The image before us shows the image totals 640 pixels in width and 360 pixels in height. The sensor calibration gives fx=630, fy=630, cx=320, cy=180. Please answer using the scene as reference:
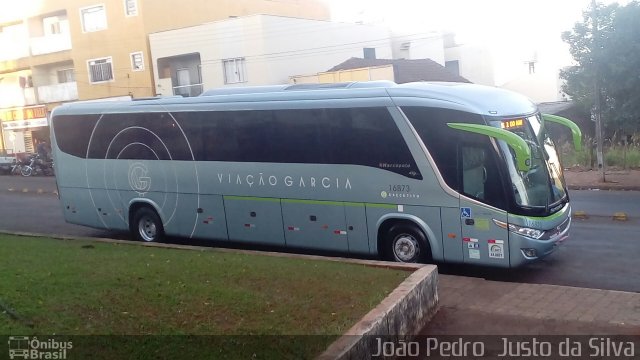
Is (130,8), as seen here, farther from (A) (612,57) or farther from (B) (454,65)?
(A) (612,57)

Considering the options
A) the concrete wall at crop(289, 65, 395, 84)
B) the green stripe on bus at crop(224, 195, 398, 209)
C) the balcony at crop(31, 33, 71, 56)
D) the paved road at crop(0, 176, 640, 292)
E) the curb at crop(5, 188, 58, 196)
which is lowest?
the paved road at crop(0, 176, 640, 292)

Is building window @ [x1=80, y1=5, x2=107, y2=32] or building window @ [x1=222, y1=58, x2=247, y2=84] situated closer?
building window @ [x1=222, y1=58, x2=247, y2=84]

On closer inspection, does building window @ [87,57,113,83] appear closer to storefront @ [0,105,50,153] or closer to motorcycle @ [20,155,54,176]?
storefront @ [0,105,50,153]

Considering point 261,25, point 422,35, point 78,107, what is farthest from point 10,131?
point 78,107

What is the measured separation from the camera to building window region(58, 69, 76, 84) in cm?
3925

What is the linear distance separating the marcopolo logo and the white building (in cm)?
2731

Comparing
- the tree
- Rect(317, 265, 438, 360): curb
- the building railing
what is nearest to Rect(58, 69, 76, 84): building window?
the building railing

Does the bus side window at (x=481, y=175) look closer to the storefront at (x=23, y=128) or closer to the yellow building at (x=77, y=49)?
the yellow building at (x=77, y=49)

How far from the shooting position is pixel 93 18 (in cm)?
3659

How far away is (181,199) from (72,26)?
97.0 feet

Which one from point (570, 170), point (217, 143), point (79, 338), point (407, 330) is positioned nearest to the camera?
point (79, 338)

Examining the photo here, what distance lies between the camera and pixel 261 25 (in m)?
31.8

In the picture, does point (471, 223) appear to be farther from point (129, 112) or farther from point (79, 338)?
point (129, 112)

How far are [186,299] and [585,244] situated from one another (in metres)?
7.54
